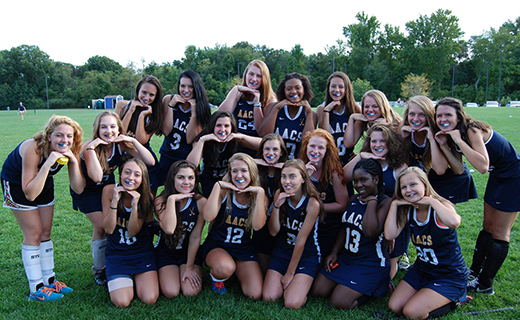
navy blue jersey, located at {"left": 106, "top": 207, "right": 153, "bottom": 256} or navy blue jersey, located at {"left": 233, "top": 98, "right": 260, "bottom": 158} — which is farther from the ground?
navy blue jersey, located at {"left": 233, "top": 98, "right": 260, "bottom": 158}

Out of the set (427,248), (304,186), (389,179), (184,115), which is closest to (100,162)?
(184,115)

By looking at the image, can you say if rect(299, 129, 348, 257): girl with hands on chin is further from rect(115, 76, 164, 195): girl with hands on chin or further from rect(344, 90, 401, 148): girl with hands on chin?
rect(115, 76, 164, 195): girl with hands on chin

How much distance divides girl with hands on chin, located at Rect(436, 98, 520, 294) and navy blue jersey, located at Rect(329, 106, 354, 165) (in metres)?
1.18

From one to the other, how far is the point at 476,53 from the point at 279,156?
82942 mm

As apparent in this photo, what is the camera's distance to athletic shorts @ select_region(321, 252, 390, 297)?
3.32m

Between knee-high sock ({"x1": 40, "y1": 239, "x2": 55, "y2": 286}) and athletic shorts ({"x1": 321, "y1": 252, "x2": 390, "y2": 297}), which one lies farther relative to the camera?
knee-high sock ({"x1": 40, "y1": 239, "x2": 55, "y2": 286})

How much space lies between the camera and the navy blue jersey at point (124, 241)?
3592mm

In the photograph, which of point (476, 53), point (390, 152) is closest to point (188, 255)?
point (390, 152)

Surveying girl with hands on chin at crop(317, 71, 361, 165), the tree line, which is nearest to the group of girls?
girl with hands on chin at crop(317, 71, 361, 165)

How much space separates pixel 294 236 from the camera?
365cm

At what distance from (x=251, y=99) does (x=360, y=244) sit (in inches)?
86.1

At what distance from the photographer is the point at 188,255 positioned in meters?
3.66

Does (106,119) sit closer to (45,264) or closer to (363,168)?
(45,264)

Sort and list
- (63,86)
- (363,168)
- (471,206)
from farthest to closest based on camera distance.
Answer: (63,86)
(471,206)
(363,168)
